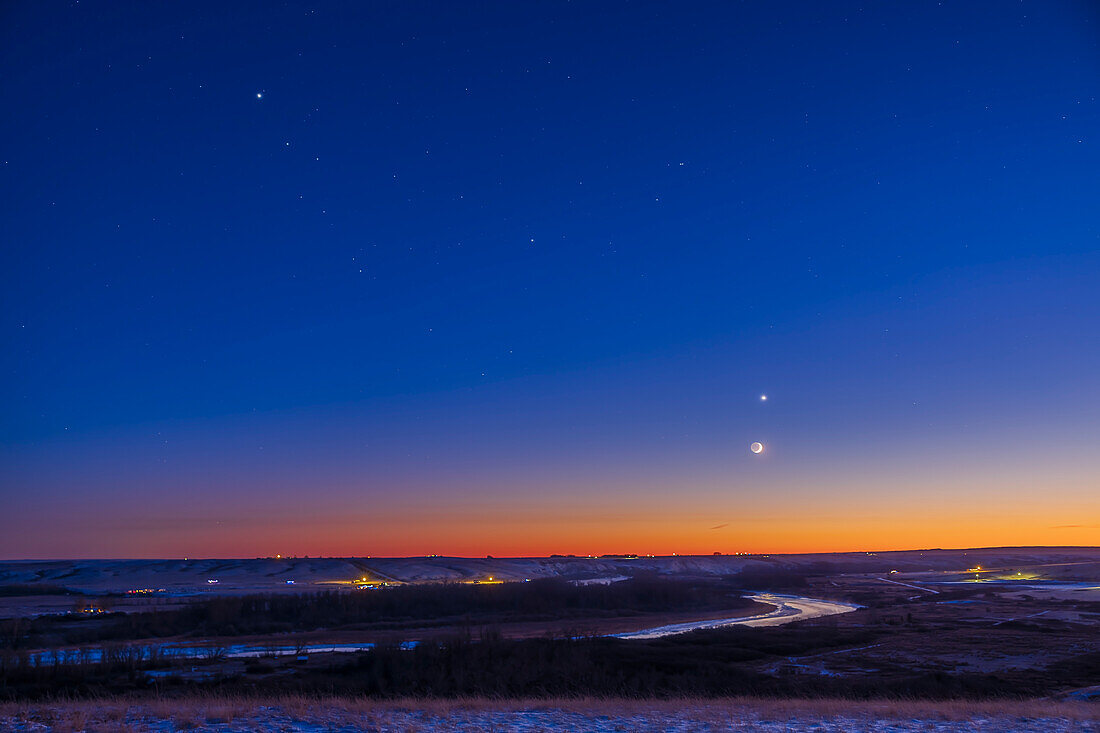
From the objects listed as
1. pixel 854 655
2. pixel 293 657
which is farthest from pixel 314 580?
pixel 854 655

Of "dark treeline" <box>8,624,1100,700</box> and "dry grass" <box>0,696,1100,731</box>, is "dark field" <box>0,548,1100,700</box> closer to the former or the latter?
"dark treeline" <box>8,624,1100,700</box>

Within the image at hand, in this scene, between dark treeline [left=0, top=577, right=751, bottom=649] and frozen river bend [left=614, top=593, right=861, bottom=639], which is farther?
frozen river bend [left=614, top=593, right=861, bottom=639]

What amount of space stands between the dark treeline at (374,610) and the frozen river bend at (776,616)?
598 centimetres

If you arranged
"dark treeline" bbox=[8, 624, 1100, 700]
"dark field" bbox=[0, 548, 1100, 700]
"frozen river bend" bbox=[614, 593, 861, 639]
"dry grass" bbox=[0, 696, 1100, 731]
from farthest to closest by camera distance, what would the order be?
"frozen river bend" bbox=[614, 593, 861, 639] < "dark field" bbox=[0, 548, 1100, 700] < "dark treeline" bbox=[8, 624, 1100, 700] < "dry grass" bbox=[0, 696, 1100, 731]

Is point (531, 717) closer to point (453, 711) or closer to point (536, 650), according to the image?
point (453, 711)

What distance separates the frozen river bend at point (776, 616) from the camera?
2148 inches

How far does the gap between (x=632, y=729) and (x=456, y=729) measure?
3.32m

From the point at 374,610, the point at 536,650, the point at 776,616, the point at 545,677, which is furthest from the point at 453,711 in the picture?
the point at 776,616

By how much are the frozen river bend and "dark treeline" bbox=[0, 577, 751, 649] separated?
598cm

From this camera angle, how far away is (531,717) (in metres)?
16.1

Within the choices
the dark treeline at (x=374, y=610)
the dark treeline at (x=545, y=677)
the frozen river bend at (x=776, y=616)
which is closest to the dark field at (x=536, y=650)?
the dark treeline at (x=545, y=677)

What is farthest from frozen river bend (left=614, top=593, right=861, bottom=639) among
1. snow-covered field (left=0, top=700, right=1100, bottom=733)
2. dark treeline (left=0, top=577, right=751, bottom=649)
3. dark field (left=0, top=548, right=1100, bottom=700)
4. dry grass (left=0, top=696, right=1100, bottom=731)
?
snow-covered field (left=0, top=700, right=1100, bottom=733)

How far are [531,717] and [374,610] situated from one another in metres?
52.8

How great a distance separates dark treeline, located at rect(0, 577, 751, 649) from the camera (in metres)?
49.3
